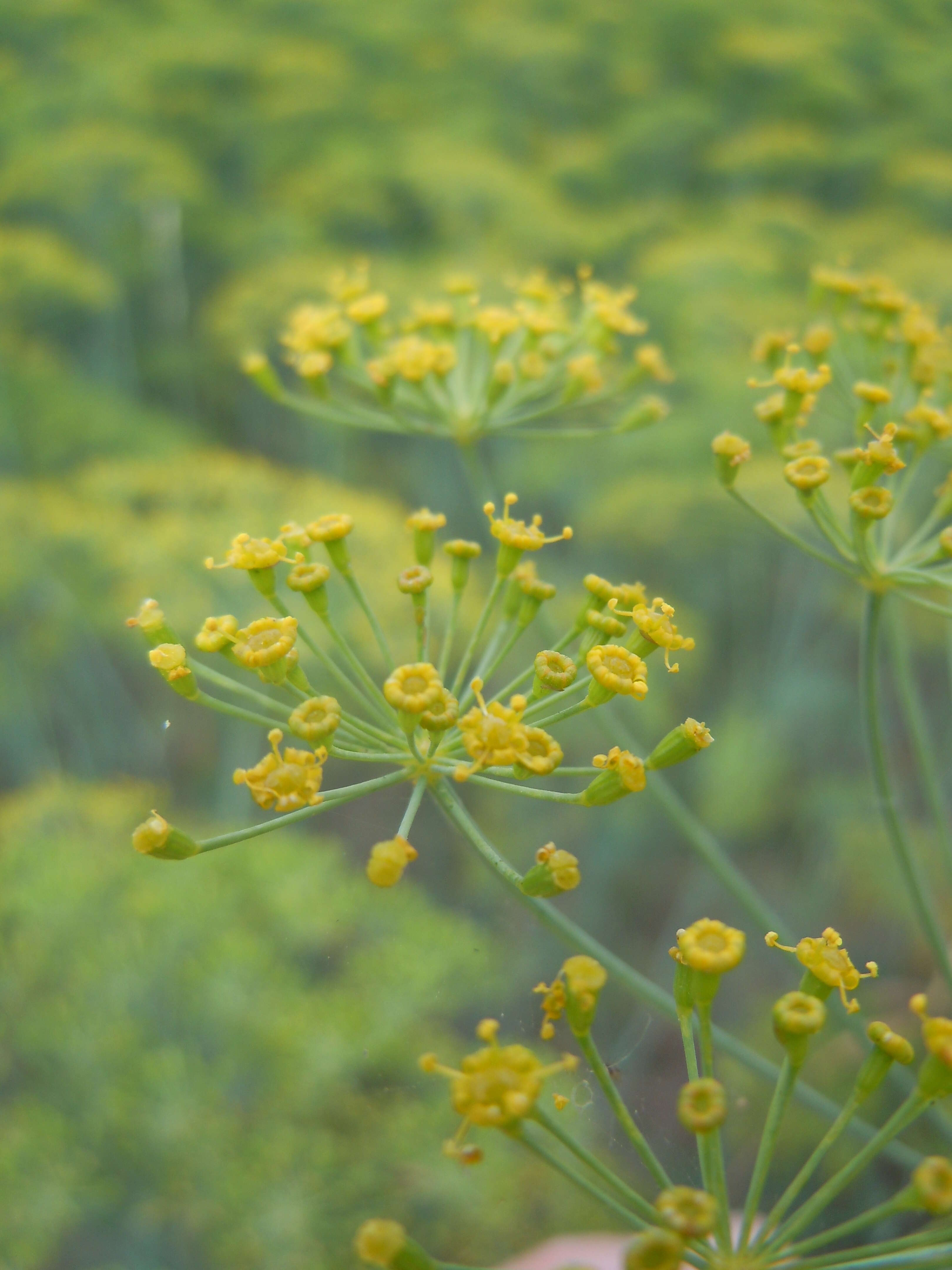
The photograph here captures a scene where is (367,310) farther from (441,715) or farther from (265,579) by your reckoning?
(441,715)

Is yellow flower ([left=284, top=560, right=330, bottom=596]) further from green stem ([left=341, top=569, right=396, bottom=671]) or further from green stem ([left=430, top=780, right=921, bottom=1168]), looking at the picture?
green stem ([left=430, top=780, right=921, bottom=1168])

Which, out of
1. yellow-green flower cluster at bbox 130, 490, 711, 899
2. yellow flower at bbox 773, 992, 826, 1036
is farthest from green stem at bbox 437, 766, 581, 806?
yellow flower at bbox 773, 992, 826, 1036

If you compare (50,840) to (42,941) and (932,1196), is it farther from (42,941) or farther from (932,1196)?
(932,1196)

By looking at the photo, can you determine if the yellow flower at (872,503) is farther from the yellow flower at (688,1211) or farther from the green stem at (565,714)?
the yellow flower at (688,1211)

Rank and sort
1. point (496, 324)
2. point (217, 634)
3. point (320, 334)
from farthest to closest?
1. point (320, 334)
2. point (496, 324)
3. point (217, 634)

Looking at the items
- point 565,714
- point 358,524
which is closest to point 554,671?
point 565,714

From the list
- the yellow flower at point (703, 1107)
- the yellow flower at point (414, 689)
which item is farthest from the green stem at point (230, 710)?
the yellow flower at point (703, 1107)

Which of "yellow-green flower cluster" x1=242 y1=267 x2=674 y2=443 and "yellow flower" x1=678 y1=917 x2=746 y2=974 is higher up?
"yellow-green flower cluster" x1=242 y1=267 x2=674 y2=443

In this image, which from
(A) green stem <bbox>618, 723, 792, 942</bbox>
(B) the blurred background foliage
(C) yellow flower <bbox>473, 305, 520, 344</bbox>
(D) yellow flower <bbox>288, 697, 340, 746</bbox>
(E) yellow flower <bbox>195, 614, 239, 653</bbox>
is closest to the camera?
(D) yellow flower <bbox>288, 697, 340, 746</bbox>
